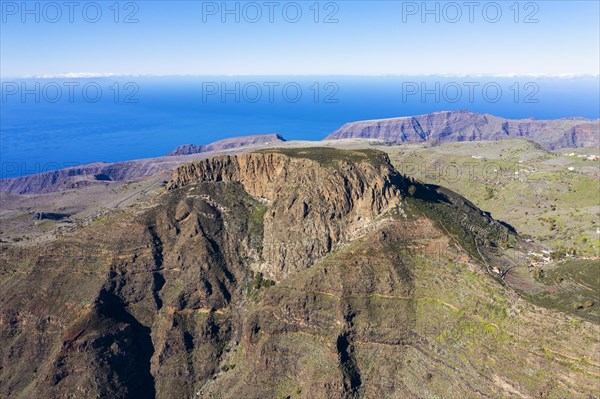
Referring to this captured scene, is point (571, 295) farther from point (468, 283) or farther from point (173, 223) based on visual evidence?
point (173, 223)

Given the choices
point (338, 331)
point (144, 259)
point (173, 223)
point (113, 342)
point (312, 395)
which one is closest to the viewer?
point (312, 395)

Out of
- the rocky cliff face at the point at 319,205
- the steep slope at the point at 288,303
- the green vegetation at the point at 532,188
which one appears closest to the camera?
the steep slope at the point at 288,303

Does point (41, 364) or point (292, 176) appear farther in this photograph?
point (292, 176)

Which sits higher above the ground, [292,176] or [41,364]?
[292,176]

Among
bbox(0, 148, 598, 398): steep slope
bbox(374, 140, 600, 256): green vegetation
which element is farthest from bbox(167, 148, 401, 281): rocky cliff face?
bbox(374, 140, 600, 256): green vegetation

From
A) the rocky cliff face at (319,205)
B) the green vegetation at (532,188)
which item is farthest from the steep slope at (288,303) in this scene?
the green vegetation at (532,188)

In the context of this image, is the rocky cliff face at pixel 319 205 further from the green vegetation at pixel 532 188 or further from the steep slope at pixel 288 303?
the green vegetation at pixel 532 188

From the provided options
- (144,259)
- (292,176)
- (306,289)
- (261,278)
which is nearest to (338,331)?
(306,289)

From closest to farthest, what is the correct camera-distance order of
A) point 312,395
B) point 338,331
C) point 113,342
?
point 312,395 → point 338,331 → point 113,342
